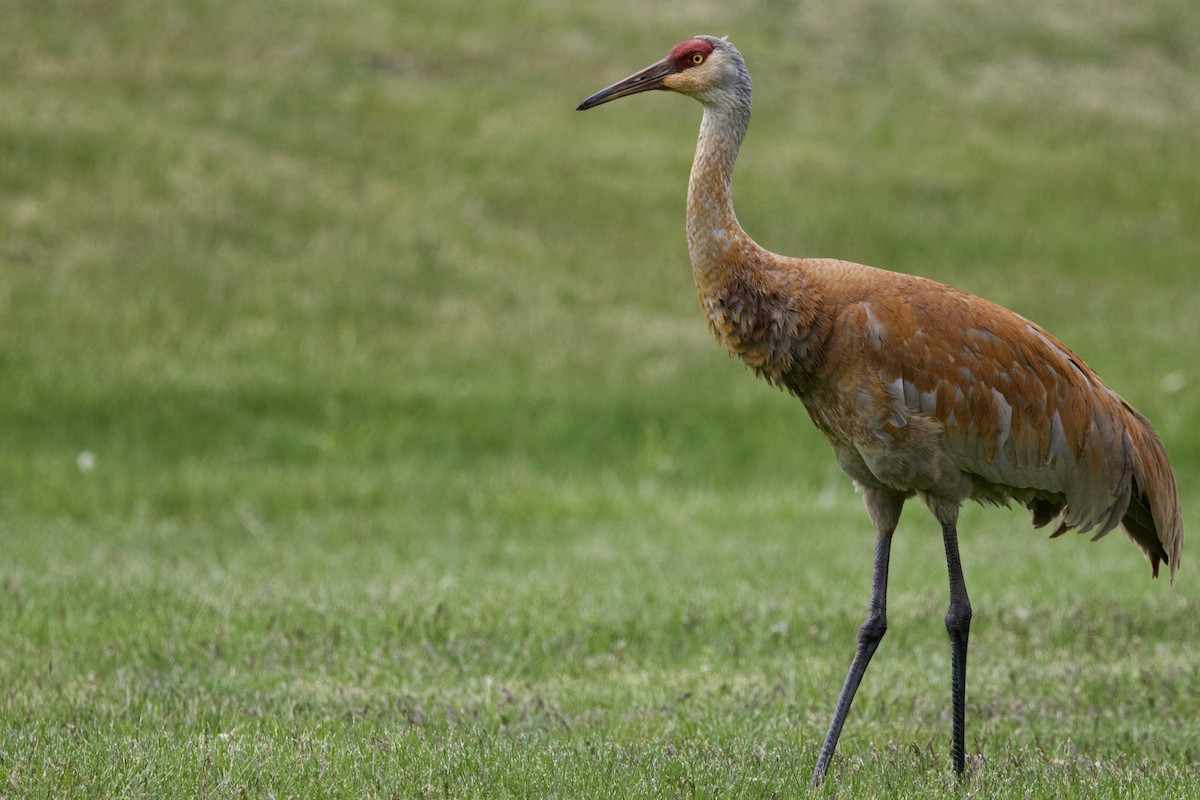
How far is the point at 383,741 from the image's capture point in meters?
5.36

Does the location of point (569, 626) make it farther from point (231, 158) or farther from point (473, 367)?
point (231, 158)

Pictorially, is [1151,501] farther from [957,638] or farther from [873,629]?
[873,629]

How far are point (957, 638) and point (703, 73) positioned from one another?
2478 millimetres

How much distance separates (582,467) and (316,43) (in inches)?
492

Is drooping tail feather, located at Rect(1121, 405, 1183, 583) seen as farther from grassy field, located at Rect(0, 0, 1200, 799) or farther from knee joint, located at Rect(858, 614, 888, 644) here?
knee joint, located at Rect(858, 614, 888, 644)

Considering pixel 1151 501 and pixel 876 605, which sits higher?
pixel 1151 501

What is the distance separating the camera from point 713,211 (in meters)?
5.57

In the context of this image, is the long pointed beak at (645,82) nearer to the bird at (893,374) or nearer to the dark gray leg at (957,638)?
the bird at (893,374)

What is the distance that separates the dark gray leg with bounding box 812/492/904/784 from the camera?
5480 millimetres

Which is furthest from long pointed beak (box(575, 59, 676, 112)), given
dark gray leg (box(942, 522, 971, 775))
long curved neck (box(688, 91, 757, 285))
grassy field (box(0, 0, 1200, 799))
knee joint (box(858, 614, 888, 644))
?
grassy field (box(0, 0, 1200, 799))

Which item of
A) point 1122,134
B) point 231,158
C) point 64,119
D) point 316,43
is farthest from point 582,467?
point 1122,134

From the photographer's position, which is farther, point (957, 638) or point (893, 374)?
point (957, 638)

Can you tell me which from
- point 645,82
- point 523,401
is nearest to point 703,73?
point 645,82

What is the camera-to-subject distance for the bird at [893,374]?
5.46 meters
